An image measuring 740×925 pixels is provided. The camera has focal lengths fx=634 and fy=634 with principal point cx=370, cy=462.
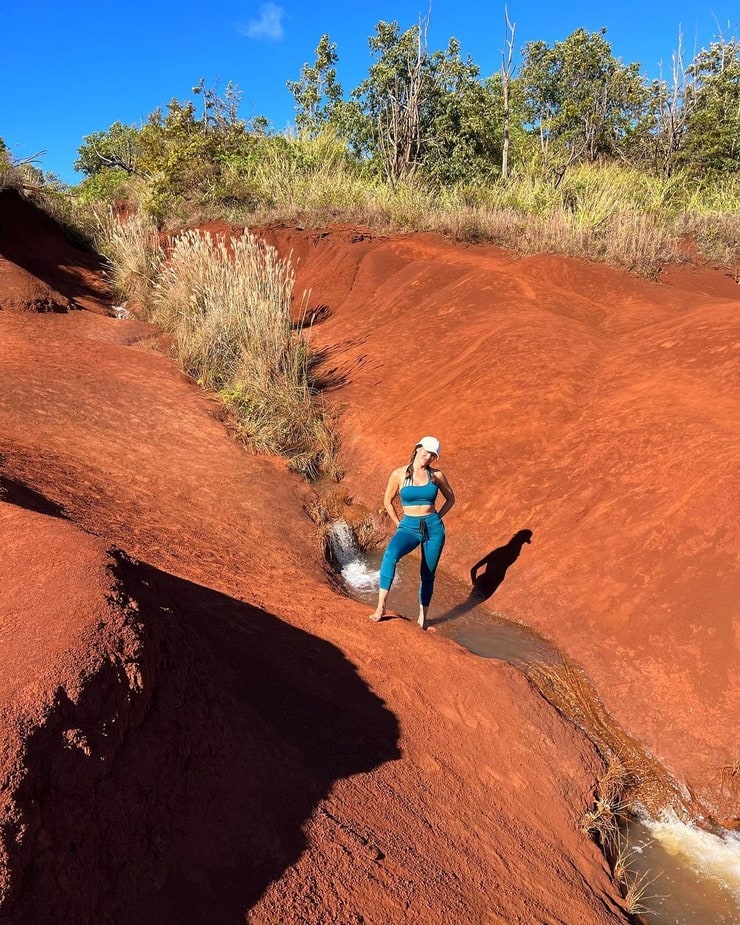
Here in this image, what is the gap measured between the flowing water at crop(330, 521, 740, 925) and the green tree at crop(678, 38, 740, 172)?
1416 centimetres

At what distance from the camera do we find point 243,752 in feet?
7.97

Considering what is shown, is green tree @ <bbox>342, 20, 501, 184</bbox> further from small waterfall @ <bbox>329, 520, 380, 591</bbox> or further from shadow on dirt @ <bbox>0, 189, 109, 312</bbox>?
small waterfall @ <bbox>329, 520, 380, 591</bbox>

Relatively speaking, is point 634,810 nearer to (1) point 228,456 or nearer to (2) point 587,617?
(2) point 587,617

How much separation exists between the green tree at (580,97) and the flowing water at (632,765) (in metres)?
13.5

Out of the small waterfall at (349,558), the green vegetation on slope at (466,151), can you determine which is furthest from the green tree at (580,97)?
the small waterfall at (349,558)

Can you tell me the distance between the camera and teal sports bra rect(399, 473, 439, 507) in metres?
4.56

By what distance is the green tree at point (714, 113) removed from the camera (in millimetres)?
15023

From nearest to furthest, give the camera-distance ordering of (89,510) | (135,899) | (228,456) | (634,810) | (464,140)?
1. (135,899)
2. (634,810)
3. (89,510)
4. (228,456)
5. (464,140)

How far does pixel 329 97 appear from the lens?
19.2 metres

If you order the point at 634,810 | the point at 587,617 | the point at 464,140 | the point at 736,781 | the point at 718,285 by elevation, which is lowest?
the point at 634,810

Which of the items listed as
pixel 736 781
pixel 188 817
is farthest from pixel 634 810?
pixel 188 817

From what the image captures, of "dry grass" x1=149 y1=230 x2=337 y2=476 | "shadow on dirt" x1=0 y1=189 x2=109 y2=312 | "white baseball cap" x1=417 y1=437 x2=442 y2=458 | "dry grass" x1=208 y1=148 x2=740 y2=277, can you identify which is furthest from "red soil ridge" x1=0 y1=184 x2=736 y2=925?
"shadow on dirt" x1=0 y1=189 x2=109 y2=312

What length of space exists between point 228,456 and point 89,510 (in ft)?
7.13

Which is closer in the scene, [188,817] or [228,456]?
[188,817]
